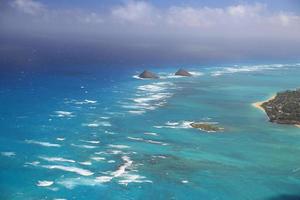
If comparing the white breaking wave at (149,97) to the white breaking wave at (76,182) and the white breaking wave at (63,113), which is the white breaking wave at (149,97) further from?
the white breaking wave at (76,182)

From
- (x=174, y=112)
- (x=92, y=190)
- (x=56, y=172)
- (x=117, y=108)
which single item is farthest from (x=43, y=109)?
(x=92, y=190)

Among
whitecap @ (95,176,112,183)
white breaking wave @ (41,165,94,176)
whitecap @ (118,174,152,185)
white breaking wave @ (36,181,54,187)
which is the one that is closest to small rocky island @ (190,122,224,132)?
whitecap @ (118,174,152,185)

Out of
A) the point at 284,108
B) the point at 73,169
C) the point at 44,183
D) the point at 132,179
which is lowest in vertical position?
the point at 132,179

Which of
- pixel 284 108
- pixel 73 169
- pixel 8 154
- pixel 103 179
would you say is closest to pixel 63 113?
pixel 8 154

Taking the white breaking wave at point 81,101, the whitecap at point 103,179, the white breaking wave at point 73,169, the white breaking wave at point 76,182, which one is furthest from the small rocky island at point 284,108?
the white breaking wave at point 76,182

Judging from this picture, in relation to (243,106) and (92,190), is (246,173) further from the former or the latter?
(243,106)

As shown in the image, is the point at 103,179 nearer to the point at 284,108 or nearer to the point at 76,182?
the point at 76,182

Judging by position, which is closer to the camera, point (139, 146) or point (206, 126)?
point (139, 146)
